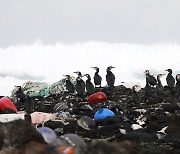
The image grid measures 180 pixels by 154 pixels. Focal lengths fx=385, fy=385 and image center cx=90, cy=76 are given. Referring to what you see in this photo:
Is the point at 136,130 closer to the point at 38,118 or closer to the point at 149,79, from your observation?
the point at 38,118

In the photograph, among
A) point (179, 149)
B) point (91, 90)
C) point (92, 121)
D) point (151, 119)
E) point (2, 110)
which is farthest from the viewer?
point (91, 90)

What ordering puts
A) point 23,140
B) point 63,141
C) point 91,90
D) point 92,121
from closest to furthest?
point 23,140, point 63,141, point 92,121, point 91,90

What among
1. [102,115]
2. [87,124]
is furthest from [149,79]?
[87,124]

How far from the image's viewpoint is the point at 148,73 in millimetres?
28047

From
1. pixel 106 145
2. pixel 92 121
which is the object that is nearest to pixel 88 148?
pixel 106 145

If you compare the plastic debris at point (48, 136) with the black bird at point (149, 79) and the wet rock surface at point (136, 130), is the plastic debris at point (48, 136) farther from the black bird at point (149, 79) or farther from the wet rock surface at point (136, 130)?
the black bird at point (149, 79)

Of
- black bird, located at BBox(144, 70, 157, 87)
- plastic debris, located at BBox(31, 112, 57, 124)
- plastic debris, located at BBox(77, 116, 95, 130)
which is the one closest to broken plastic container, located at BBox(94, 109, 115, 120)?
plastic debris, located at BBox(77, 116, 95, 130)

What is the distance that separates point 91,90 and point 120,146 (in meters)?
→ 22.5

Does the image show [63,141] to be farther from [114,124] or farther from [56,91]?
[56,91]

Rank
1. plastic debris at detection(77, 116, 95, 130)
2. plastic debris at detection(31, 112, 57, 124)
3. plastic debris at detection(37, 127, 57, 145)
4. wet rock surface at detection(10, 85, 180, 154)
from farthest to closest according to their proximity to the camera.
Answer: plastic debris at detection(31, 112, 57, 124)
plastic debris at detection(77, 116, 95, 130)
wet rock surface at detection(10, 85, 180, 154)
plastic debris at detection(37, 127, 57, 145)

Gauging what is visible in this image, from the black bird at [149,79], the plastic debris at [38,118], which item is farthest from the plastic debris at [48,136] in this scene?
the black bird at [149,79]

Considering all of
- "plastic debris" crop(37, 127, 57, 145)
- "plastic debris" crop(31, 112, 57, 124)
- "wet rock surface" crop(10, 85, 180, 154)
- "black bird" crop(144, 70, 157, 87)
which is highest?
"black bird" crop(144, 70, 157, 87)

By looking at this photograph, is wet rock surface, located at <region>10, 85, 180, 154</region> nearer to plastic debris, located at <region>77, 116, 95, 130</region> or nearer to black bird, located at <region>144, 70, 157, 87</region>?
plastic debris, located at <region>77, 116, 95, 130</region>

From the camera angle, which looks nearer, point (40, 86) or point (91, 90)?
point (91, 90)
